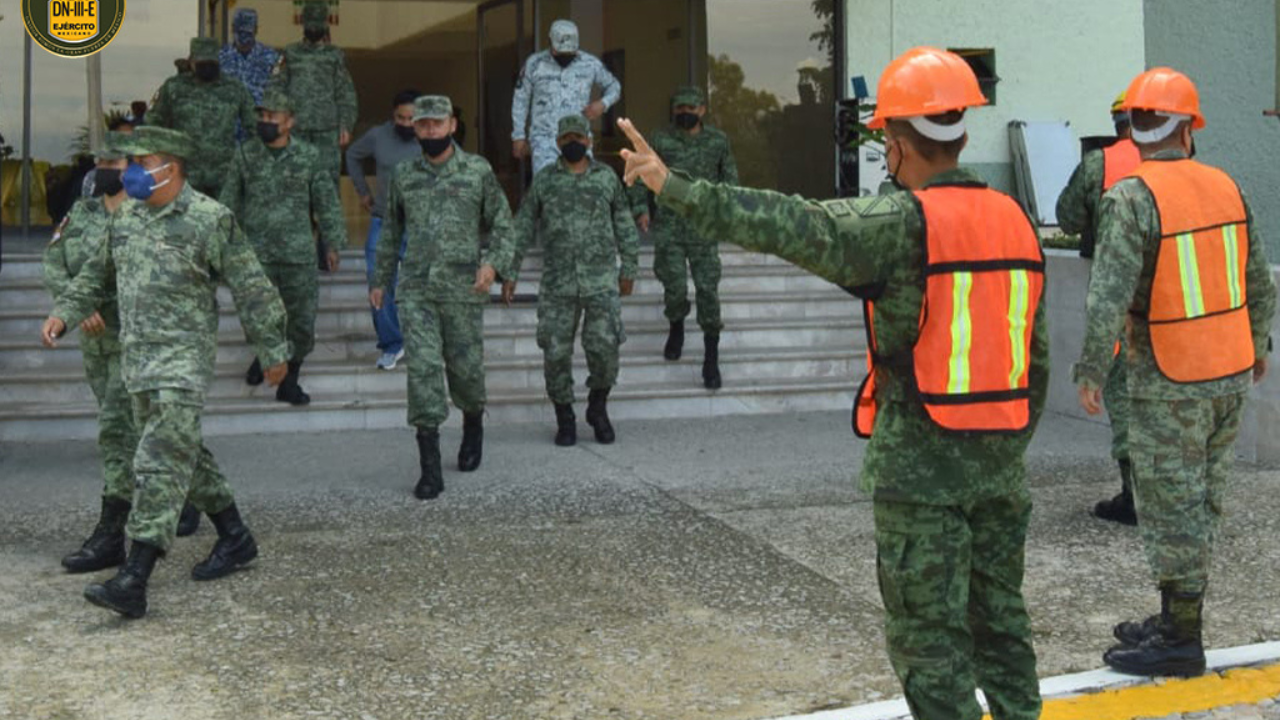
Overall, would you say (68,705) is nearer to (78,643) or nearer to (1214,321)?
(78,643)

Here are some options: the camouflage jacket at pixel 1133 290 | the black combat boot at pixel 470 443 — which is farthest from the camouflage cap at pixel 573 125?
the camouflage jacket at pixel 1133 290

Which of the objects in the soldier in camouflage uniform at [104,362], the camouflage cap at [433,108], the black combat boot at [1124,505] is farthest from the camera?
the camouflage cap at [433,108]

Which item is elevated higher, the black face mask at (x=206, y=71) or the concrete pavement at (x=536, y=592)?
the black face mask at (x=206, y=71)

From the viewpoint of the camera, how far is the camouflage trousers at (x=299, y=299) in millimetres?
9719

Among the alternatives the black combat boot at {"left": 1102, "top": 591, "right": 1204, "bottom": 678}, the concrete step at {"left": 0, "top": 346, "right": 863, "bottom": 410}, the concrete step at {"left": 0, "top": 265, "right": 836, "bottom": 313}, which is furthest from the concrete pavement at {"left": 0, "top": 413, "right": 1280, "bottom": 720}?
the concrete step at {"left": 0, "top": 265, "right": 836, "bottom": 313}

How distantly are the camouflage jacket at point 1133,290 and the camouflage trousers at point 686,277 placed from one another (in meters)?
5.35

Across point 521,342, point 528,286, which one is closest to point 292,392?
point 521,342

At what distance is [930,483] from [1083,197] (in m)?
4.19

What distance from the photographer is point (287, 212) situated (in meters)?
9.77

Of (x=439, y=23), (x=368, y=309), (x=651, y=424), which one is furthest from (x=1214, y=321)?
(x=439, y=23)

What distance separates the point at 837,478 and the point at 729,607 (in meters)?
2.64

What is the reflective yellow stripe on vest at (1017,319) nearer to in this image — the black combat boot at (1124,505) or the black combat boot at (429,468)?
the black combat boot at (1124,505)

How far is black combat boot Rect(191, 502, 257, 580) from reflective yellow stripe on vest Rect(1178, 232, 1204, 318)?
12.0ft

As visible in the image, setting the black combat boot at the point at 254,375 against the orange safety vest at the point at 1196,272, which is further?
the black combat boot at the point at 254,375
